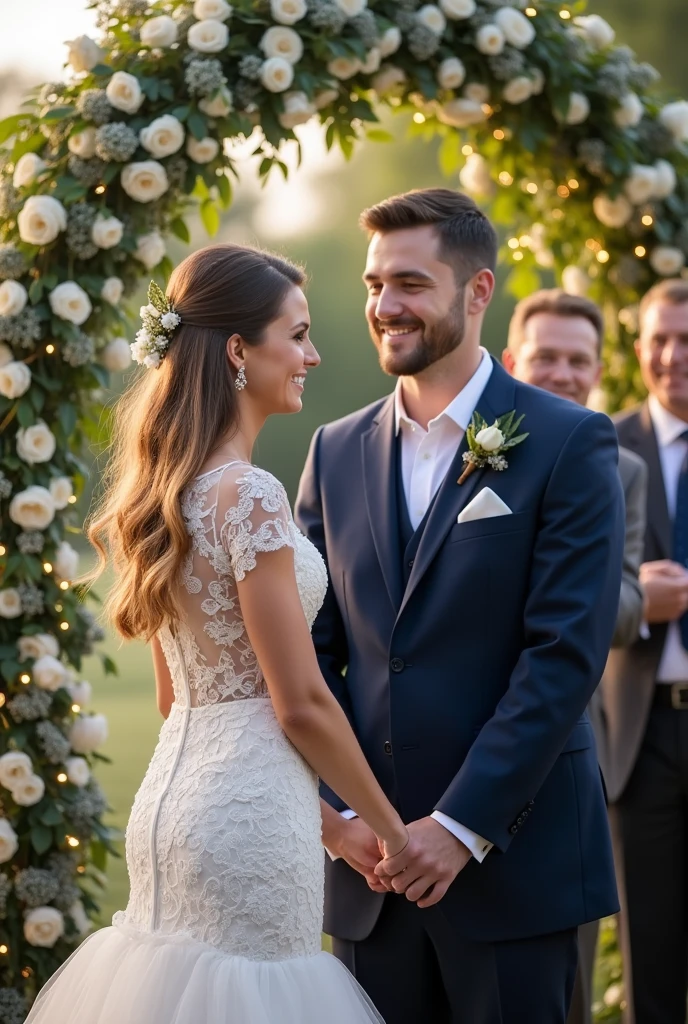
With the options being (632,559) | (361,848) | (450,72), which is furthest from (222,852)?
(450,72)

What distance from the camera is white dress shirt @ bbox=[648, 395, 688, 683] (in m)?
3.70

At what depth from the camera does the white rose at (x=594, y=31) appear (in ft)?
13.5

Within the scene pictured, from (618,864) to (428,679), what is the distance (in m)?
1.59

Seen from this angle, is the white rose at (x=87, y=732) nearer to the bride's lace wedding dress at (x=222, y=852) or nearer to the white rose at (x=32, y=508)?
the white rose at (x=32, y=508)

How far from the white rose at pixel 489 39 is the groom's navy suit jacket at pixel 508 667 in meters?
1.66

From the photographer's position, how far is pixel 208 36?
11.1 ft

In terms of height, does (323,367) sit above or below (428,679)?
above

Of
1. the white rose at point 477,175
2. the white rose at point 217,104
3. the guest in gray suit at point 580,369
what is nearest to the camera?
the white rose at point 217,104

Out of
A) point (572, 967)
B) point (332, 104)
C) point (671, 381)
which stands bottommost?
point (572, 967)

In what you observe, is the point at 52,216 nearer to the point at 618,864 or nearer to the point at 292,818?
the point at 292,818

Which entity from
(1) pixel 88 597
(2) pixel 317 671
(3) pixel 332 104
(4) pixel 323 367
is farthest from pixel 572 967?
(4) pixel 323 367

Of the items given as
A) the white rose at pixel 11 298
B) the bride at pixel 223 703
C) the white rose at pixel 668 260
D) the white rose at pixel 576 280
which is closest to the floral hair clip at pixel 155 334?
the bride at pixel 223 703

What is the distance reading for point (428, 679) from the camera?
2543 millimetres

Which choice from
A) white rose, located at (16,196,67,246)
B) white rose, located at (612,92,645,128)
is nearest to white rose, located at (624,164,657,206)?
white rose, located at (612,92,645,128)
